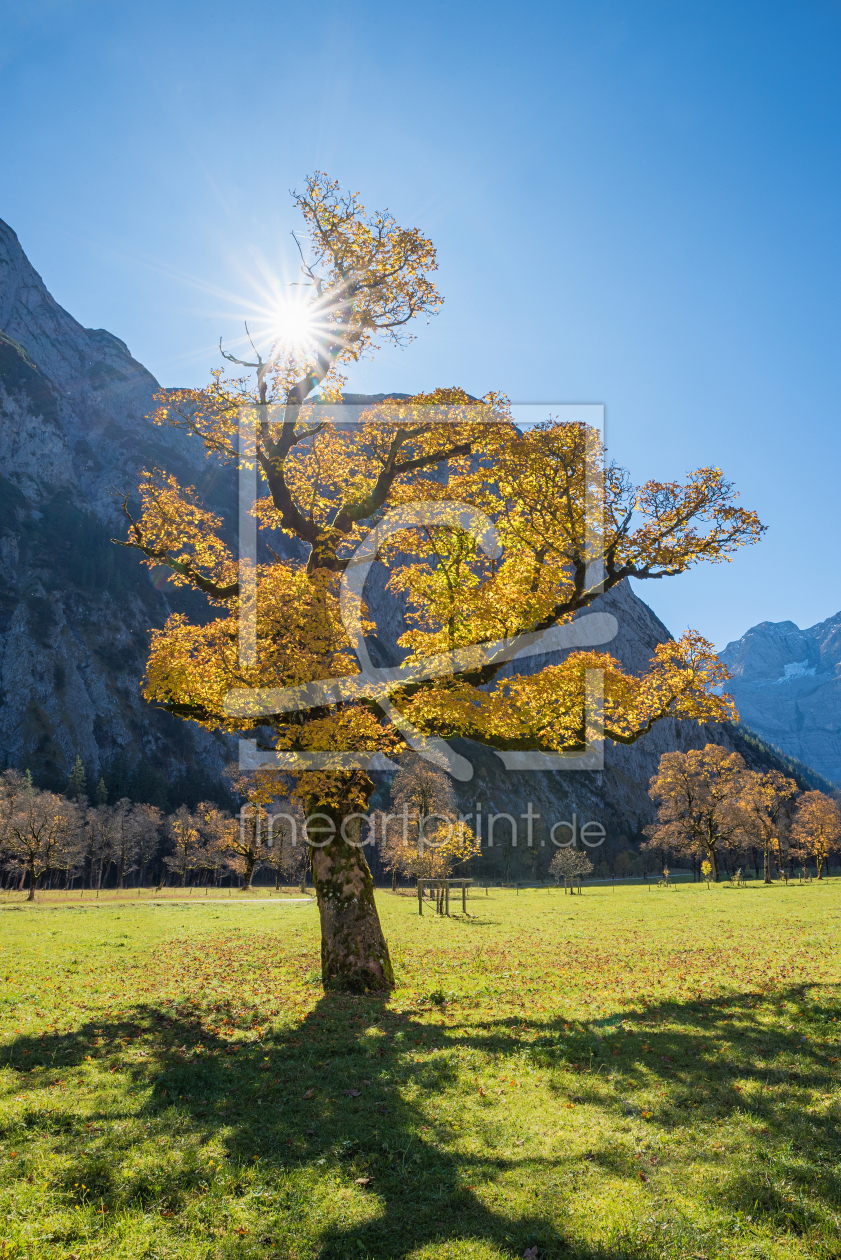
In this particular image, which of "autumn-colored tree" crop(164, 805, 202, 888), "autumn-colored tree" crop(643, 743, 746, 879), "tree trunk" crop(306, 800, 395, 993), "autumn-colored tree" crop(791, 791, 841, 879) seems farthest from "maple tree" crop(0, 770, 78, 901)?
"autumn-colored tree" crop(791, 791, 841, 879)

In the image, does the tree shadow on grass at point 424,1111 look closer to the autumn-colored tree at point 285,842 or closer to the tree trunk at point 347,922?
the tree trunk at point 347,922

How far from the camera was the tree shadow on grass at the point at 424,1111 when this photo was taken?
6.07 meters

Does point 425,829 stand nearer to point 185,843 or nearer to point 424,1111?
point 185,843

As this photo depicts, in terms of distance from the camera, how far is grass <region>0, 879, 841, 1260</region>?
5.80 meters

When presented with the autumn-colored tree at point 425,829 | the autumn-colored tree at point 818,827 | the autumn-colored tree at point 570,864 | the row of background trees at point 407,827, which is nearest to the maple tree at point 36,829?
the row of background trees at point 407,827

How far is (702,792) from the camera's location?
84.1 metres

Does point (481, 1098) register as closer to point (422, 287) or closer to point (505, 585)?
point (505, 585)

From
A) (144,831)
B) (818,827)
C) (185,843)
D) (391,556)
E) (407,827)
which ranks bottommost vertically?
(185,843)

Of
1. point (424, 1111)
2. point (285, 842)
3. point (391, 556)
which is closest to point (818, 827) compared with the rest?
point (285, 842)

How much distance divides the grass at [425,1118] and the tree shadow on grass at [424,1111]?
37 millimetres

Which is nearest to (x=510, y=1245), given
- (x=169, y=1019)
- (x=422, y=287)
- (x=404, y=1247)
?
(x=404, y=1247)

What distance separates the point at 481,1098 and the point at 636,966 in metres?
13.8

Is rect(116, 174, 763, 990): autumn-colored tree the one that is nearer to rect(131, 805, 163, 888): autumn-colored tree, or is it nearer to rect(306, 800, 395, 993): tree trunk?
rect(306, 800, 395, 993): tree trunk

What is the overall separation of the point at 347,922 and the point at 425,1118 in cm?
934
